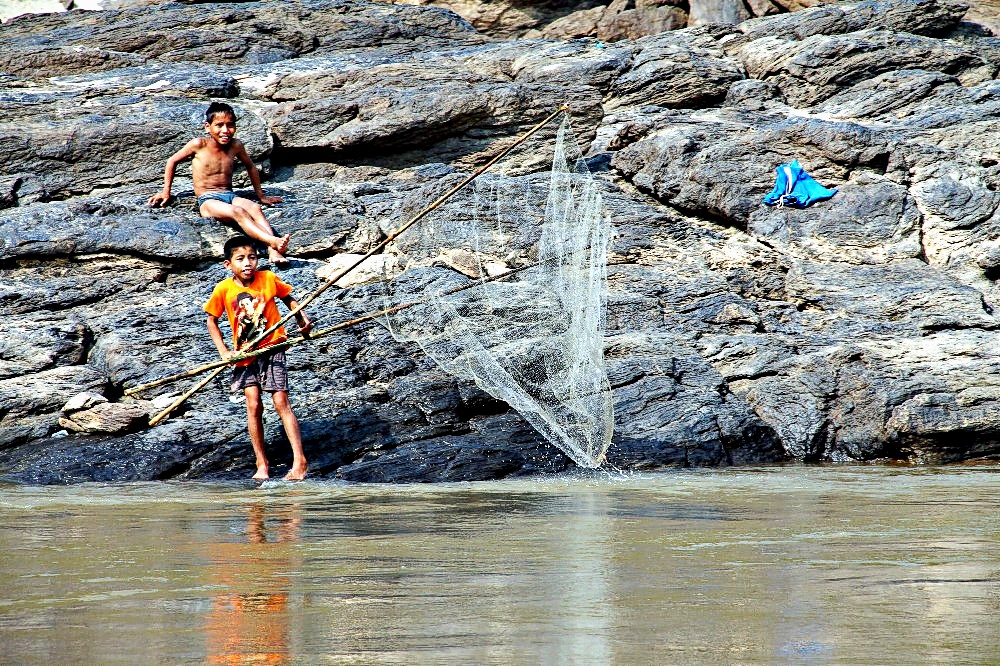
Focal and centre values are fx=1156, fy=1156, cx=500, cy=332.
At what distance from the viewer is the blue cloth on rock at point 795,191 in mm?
9305

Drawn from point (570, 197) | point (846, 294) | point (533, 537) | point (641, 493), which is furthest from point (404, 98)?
point (533, 537)

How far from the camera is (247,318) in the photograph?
695 centimetres

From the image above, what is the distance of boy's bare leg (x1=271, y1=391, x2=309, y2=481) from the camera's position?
21.7ft

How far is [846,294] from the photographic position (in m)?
8.45

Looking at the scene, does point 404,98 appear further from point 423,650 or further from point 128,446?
point 423,650

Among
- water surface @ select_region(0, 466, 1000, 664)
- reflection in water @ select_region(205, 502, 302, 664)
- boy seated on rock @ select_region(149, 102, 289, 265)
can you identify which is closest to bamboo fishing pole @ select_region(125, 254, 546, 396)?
water surface @ select_region(0, 466, 1000, 664)

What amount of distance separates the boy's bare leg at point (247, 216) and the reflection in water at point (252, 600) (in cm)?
441

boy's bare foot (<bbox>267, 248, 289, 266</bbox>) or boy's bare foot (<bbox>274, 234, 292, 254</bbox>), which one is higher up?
boy's bare foot (<bbox>274, 234, 292, 254</bbox>)

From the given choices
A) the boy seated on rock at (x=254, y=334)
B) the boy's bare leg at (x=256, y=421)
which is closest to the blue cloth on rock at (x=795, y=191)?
the boy seated on rock at (x=254, y=334)

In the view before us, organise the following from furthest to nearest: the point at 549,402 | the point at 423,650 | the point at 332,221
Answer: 1. the point at 332,221
2. the point at 549,402
3. the point at 423,650

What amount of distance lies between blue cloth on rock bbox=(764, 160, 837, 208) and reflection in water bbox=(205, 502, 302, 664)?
5.98 metres

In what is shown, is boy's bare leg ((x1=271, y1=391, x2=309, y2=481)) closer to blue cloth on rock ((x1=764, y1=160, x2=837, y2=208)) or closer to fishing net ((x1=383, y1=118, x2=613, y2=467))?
fishing net ((x1=383, y1=118, x2=613, y2=467))

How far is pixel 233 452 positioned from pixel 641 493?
2.66m

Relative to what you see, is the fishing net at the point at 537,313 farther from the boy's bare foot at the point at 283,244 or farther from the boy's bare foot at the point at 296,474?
the boy's bare foot at the point at 296,474
